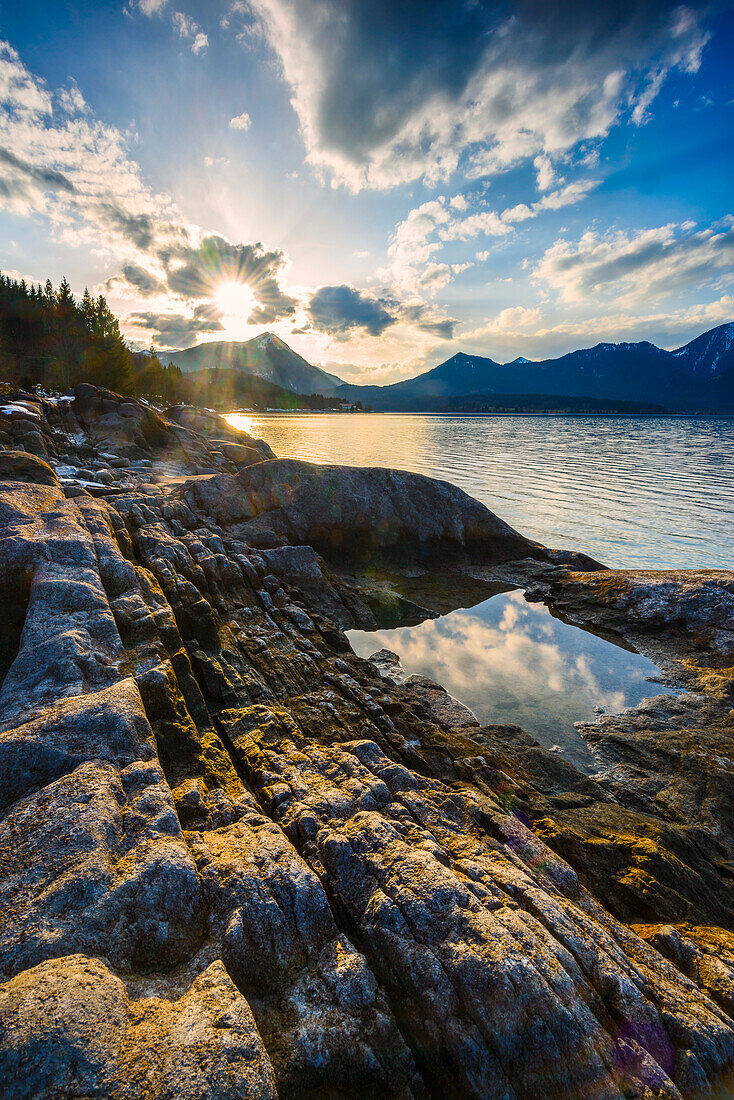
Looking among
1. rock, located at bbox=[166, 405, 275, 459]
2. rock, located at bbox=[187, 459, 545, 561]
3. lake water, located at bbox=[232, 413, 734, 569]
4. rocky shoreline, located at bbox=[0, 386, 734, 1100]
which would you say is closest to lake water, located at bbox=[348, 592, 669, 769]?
rocky shoreline, located at bbox=[0, 386, 734, 1100]

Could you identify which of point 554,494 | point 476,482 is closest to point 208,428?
point 476,482

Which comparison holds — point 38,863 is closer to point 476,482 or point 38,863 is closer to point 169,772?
point 169,772

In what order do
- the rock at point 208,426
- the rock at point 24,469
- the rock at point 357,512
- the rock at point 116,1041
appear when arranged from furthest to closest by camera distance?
the rock at point 208,426 < the rock at point 357,512 < the rock at point 24,469 < the rock at point 116,1041

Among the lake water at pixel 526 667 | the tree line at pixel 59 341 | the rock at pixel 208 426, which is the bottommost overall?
the lake water at pixel 526 667

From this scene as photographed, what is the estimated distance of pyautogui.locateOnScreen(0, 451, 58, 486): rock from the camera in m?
17.6

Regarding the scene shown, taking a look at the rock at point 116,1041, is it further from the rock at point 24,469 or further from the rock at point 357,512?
the rock at point 357,512

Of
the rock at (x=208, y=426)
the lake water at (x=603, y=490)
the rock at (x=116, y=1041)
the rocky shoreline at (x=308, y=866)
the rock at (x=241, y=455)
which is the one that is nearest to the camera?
the rock at (x=116, y=1041)

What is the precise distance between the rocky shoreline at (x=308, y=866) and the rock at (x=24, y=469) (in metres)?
2.95

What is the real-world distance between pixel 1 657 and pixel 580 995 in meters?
12.6

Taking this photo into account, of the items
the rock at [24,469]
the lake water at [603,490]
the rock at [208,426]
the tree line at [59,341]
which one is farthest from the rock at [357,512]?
the tree line at [59,341]

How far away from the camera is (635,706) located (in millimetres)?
16250

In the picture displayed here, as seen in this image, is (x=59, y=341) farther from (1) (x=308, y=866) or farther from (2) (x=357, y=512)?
(1) (x=308, y=866)

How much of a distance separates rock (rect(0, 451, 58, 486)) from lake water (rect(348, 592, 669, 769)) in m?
14.9

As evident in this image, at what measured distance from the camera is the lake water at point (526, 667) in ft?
51.3
